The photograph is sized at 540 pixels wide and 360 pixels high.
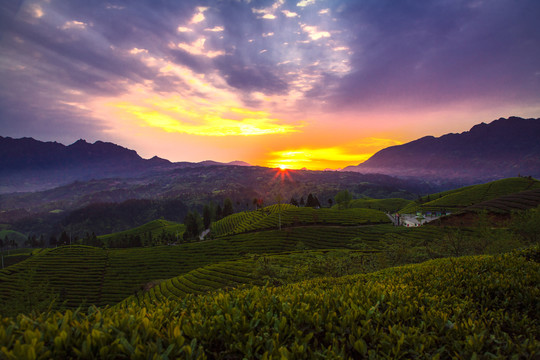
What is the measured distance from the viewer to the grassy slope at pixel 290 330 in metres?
3.16

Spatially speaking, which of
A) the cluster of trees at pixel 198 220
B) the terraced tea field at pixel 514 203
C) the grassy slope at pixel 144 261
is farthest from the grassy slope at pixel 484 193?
the cluster of trees at pixel 198 220

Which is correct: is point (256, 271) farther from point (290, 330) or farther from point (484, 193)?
point (484, 193)

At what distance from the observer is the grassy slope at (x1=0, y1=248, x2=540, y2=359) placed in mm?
3162

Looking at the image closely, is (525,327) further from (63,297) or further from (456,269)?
(63,297)

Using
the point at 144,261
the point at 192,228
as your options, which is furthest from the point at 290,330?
the point at 192,228

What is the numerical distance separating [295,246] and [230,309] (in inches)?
2576

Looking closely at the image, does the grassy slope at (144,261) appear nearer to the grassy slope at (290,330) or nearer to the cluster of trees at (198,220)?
the cluster of trees at (198,220)

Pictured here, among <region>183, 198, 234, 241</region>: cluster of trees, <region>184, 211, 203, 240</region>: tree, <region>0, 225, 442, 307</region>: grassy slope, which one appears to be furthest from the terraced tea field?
<region>183, 198, 234, 241</region>: cluster of trees

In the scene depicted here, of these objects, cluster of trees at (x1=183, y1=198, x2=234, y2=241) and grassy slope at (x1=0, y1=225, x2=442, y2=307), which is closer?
grassy slope at (x1=0, y1=225, x2=442, y2=307)

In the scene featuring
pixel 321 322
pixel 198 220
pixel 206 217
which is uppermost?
pixel 321 322

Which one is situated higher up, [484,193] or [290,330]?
[290,330]

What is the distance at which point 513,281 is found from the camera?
6.39 m

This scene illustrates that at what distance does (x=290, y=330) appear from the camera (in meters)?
4.12

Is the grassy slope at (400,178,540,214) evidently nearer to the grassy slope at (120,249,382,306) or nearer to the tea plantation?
the grassy slope at (120,249,382,306)
